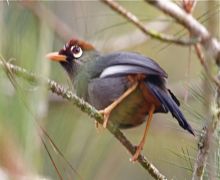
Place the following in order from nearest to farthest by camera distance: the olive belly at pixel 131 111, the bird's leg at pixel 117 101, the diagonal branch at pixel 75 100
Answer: the diagonal branch at pixel 75 100 < the bird's leg at pixel 117 101 < the olive belly at pixel 131 111

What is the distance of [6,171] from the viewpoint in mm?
1169

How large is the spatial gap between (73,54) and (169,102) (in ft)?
2.62

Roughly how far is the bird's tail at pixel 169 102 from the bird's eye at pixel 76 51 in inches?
24.6

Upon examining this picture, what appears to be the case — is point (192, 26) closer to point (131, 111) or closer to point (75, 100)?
point (75, 100)

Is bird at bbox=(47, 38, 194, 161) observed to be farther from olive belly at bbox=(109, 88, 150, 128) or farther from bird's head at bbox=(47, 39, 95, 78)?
bird's head at bbox=(47, 39, 95, 78)

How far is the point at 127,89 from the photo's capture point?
264 centimetres

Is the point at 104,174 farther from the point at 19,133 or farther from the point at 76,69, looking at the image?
the point at 19,133

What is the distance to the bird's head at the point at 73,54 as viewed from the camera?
10.1 feet

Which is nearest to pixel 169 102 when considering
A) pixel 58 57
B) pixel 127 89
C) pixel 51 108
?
pixel 127 89

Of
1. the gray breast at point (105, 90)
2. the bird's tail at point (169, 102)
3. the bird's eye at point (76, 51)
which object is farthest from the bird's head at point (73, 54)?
the bird's tail at point (169, 102)

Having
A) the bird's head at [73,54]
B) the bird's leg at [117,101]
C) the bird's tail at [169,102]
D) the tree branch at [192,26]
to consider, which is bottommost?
the bird's tail at [169,102]

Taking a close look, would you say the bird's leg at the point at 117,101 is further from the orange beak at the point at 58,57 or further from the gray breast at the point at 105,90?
the orange beak at the point at 58,57

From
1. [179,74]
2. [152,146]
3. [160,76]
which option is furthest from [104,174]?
[179,74]

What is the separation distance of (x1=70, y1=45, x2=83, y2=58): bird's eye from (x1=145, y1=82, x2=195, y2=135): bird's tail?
0.63 meters
